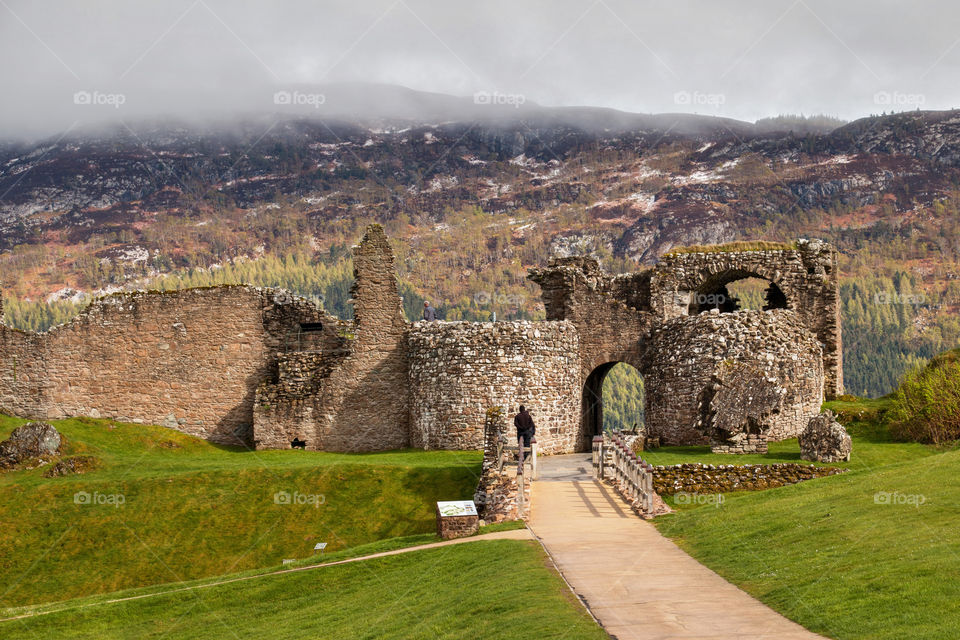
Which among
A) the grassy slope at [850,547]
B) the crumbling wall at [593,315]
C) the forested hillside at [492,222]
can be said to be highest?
the forested hillside at [492,222]

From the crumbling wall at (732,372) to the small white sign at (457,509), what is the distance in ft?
43.3

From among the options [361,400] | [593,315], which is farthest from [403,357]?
[593,315]

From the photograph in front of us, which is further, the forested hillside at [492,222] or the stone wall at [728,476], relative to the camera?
the forested hillside at [492,222]

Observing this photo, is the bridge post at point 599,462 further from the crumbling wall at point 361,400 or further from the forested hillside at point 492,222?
the forested hillside at point 492,222

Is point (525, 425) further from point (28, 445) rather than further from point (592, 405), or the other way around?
point (28, 445)

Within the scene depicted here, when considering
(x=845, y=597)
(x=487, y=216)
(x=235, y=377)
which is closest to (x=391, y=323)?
(x=235, y=377)

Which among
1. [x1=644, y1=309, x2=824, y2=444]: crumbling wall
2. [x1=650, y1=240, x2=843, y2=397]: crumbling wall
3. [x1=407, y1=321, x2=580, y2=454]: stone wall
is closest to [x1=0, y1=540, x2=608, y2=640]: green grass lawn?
[x1=407, y1=321, x2=580, y2=454]: stone wall

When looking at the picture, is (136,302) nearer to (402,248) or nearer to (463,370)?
(463,370)

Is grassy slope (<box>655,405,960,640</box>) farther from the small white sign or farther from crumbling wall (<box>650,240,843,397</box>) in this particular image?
crumbling wall (<box>650,240,843,397</box>)

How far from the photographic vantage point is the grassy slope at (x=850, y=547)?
43.1ft

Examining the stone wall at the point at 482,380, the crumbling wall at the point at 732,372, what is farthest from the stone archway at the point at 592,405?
the crumbling wall at the point at 732,372

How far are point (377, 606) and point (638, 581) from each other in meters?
4.73

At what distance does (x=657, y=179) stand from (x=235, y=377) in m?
160

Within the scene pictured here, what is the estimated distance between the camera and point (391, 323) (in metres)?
39.7
